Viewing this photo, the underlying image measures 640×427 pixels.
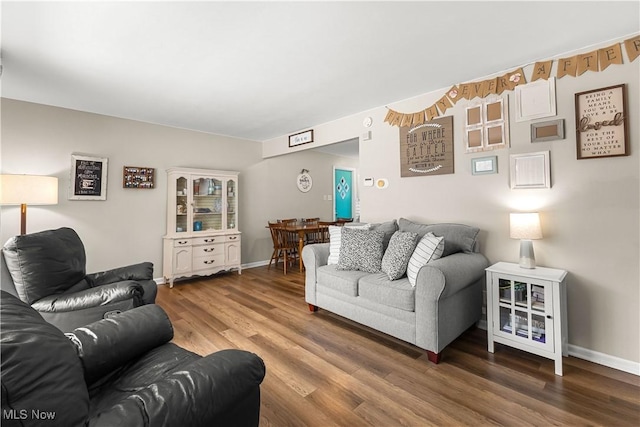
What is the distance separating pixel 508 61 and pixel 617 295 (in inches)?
78.8

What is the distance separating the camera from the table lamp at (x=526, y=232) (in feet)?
7.20

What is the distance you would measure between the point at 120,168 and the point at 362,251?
11.5ft

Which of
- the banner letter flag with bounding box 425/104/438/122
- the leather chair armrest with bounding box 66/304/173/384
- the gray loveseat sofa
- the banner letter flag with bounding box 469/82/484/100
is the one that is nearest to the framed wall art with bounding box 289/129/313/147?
the banner letter flag with bounding box 425/104/438/122

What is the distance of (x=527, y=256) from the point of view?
2.23 m

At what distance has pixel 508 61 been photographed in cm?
241

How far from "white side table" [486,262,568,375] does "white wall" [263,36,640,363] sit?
20cm

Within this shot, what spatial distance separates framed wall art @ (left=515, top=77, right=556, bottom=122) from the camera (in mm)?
2299

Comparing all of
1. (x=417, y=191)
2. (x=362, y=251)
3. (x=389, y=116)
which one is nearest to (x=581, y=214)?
(x=417, y=191)

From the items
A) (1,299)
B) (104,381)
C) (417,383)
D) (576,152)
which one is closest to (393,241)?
(417,383)

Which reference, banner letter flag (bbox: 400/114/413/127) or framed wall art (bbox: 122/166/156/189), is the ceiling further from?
framed wall art (bbox: 122/166/156/189)

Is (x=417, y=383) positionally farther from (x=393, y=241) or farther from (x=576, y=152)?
(x=576, y=152)

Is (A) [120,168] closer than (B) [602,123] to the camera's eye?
No

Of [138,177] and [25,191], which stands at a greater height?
[138,177]

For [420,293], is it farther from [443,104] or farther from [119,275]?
[119,275]
